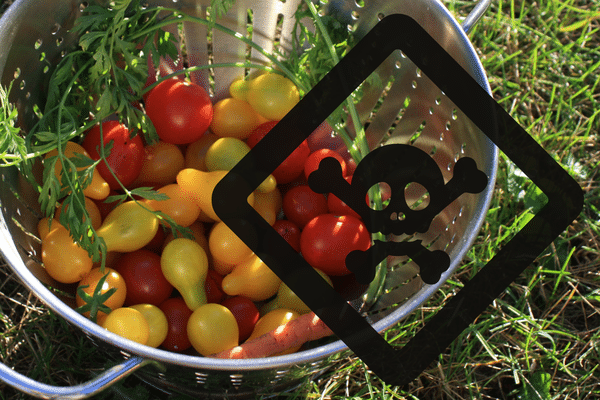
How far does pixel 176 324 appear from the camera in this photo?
1203 millimetres

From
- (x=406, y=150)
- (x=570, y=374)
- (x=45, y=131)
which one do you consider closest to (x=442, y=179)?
(x=406, y=150)

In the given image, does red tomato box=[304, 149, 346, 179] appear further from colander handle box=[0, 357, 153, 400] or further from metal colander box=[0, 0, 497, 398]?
colander handle box=[0, 357, 153, 400]

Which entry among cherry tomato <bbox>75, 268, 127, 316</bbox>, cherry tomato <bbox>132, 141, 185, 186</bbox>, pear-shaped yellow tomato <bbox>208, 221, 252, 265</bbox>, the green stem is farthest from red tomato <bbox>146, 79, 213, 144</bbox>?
cherry tomato <bbox>75, 268, 127, 316</bbox>

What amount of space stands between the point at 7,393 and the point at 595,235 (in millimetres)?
1615

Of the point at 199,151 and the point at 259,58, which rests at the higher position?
the point at 259,58

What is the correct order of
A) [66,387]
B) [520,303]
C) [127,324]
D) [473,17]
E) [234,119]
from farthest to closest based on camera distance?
[520,303] < [234,119] < [473,17] < [127,324] < [66,387]

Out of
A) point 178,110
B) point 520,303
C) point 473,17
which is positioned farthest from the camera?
point 520,303

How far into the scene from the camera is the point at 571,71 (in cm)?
186

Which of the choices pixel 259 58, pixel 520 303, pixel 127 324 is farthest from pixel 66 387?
pixel 520 303

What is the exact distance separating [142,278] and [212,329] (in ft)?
0.71

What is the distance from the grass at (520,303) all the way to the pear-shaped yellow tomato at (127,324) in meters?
A: 0.30

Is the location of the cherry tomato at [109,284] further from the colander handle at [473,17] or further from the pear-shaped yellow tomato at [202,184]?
the colander handle at [473,17]

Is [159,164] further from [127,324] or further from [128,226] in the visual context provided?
[127,324]

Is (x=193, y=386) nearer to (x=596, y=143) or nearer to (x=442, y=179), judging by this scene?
(x=442, y=179)
